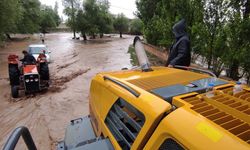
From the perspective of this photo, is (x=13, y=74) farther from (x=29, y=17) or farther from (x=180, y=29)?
(x=29, y=17)

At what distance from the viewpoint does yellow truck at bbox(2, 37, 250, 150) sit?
1.57 m

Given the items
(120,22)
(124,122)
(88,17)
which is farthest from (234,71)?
(120,22)

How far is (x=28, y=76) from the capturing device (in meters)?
9.64

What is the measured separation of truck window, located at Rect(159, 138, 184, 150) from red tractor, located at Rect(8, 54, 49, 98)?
28.6 feet

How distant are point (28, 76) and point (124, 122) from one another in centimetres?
785

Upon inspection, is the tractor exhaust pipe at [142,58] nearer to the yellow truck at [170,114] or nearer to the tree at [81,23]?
the yellow truck at [170,114]

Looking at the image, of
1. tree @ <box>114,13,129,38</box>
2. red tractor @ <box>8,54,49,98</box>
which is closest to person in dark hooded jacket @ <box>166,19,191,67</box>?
red tractor @ <box>8,54,49,98</box>

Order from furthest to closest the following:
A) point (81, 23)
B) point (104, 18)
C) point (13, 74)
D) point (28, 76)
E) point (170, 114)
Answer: point (104, 18), point (81, 23), point (13, 74), point (28, 76), point (170, 114)

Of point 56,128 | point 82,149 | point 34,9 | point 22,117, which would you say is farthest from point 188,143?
point 34,9

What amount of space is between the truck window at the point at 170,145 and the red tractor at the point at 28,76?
8714mm

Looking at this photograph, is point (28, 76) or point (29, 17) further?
point (29, 17)

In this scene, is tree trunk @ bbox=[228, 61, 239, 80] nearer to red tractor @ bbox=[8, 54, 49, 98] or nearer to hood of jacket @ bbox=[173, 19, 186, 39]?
hood of jacket @ bbox=[173, 19, 186, 39]

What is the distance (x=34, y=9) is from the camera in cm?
4841

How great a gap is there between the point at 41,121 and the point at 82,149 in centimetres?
508
